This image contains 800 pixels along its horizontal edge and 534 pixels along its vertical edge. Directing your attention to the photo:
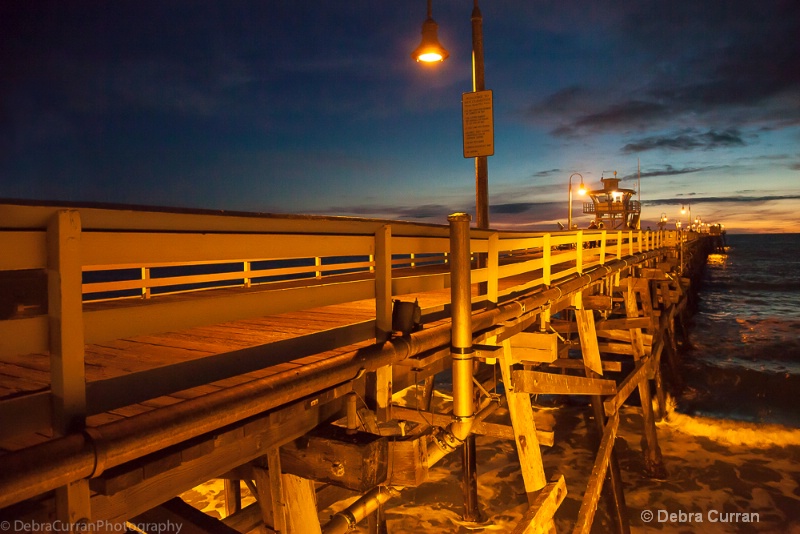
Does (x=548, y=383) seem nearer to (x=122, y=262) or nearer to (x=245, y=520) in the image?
(x=245, y=520)

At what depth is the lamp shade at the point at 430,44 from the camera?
6922mm

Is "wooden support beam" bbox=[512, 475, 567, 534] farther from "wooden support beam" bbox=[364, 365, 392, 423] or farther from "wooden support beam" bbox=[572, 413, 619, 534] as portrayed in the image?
"wooden support beam" bbox=[364, 365, 392, 423]

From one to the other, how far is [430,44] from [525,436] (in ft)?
17.4

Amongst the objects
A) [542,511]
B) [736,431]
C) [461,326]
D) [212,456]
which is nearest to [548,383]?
[542,511]

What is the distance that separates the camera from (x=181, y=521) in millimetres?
2486

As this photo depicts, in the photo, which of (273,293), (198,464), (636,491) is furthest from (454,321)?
(636,491)

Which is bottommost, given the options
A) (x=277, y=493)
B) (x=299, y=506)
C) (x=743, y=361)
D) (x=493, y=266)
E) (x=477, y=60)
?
(x=743, y=361)

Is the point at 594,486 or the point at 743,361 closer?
the point at 594,486

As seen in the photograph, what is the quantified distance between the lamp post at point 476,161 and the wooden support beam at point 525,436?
78.1 inches

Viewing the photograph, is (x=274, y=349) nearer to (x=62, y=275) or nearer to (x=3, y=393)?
(x=3, y=393)

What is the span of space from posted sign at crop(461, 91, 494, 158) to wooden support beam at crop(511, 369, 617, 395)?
10.6ft

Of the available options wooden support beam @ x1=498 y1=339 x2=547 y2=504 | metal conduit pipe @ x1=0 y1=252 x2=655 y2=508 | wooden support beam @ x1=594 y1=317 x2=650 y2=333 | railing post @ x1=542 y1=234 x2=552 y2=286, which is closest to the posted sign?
railing post @ x1=542 y1=234 x2=552 y2=286

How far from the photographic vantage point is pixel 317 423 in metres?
2.95

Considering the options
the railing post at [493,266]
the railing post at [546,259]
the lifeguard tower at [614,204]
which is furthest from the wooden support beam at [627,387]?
the lifeguard tower at [614,204]
